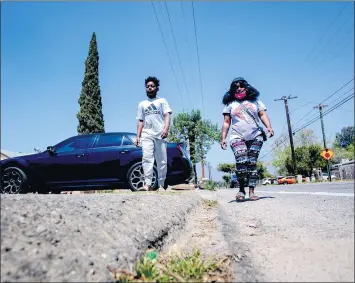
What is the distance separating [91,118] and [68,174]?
1658 centimetres

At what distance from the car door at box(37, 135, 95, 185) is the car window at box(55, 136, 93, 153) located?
0.21 ft

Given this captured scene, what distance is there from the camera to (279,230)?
2242 millimetres

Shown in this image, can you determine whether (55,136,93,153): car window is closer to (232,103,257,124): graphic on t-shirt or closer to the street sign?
(232,103,257,124): graphic on t-shirt

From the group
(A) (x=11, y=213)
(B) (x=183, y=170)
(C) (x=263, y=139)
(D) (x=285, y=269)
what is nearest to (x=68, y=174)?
(B) (x=183, y=170)

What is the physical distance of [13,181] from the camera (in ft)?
23.3

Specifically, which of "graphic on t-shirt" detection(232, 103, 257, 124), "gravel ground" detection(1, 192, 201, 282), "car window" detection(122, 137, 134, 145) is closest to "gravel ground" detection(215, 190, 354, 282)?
"gravel ground" detection(1, 192, 201, 282)

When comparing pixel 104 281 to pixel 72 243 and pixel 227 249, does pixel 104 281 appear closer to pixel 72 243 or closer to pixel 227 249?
pixel 72 243

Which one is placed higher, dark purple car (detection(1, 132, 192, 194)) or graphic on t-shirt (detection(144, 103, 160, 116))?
graphic on t-shirt (detection(144, 103, 160, 116))

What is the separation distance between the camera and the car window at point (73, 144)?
726 cm

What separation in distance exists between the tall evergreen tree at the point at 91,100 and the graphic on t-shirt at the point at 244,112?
63.5 feet

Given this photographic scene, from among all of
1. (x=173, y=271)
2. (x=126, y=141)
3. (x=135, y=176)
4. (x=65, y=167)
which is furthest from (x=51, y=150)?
(x=173, y=271)

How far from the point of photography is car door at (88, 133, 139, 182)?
6.91 m

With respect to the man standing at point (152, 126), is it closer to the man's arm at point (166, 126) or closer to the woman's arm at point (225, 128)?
the man's arm at point (166, 126)

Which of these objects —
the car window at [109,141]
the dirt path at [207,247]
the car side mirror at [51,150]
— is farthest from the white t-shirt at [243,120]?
the car side mirror at [51,150]
